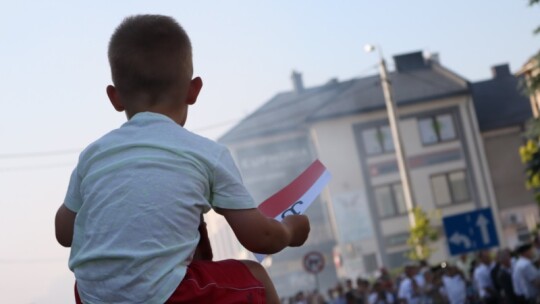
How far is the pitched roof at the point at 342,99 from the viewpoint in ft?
242

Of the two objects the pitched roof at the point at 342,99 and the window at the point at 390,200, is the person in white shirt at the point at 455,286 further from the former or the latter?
the pitched roof at the point at 342,99

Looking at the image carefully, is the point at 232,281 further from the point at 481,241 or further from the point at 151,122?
the point at 481,241

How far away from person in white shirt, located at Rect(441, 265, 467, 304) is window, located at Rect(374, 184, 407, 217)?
45117 millimetres

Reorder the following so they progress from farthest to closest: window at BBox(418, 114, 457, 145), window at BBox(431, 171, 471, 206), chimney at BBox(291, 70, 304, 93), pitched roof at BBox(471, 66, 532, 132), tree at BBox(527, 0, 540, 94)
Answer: chimney at BBox(291, 70, 304, 93)
pitched roof at BBox(471, 66, 532, 132)
window at BBox(418, 114, 457, 145)
window at BBox(431, 171, 471, 206)
tree at BBox(527, 0, 540, 94)

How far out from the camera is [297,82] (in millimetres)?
81938

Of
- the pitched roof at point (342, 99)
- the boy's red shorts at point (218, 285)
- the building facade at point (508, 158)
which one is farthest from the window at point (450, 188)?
the boy's red shorts at point (218, 285)

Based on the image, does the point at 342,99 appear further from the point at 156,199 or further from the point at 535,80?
the point at 156,199

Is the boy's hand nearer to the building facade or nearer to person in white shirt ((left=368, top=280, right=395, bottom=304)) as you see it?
person in white shirt ((left=368, top=280, right=395, bottom=304))

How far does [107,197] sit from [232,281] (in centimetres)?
33

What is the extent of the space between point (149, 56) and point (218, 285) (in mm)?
543

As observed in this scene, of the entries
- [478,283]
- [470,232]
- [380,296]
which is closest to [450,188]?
[380,296]

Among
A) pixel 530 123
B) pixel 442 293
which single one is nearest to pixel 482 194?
pixel 530 123

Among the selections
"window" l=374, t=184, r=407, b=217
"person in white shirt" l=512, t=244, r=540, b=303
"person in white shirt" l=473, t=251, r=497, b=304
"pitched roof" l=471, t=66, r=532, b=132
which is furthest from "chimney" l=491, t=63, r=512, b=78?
"person in white shirt" l=512, t=244, r=540, b=303

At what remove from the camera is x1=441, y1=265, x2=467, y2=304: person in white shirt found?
80.4 feet
